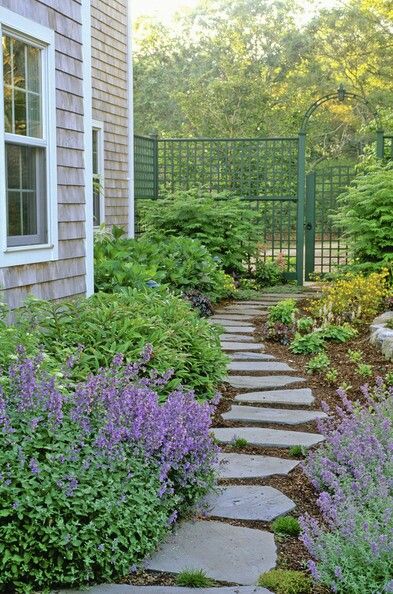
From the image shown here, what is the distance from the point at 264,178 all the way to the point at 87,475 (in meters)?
9.81

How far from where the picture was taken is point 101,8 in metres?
9.85

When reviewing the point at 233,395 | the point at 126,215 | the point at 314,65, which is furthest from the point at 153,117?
the point at 233,395

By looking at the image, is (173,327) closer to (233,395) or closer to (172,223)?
(233,395)

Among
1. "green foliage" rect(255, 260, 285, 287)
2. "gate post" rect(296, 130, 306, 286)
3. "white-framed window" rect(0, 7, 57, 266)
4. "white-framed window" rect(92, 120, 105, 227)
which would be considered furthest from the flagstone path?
"gate post" rect(296, 130, 306, 286)

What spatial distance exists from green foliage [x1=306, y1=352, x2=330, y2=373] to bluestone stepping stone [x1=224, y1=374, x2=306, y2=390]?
205 mm

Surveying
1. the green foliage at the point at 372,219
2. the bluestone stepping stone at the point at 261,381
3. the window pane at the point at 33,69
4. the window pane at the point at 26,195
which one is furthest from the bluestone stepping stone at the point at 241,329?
the window pane at the point at 33,69

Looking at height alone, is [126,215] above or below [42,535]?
above

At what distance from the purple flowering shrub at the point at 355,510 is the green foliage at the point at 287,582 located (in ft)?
0.21

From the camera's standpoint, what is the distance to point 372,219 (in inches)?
369

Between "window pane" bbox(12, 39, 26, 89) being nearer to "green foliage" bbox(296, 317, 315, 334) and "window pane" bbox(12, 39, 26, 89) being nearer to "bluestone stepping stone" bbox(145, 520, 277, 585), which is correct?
"bluestone stepping stone" bbox(145, 520, 277, 585)

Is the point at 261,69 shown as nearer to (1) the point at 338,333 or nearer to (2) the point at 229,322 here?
(2) the point at 229,322

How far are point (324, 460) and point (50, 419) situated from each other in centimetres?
123

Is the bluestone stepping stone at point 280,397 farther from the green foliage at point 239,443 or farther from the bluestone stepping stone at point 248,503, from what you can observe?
the bluestone stepping stone at point 248,503

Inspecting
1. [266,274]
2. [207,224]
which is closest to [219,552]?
[207,224]
